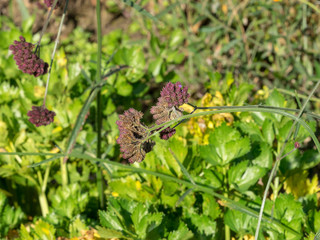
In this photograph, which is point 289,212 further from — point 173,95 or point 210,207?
point 173,95

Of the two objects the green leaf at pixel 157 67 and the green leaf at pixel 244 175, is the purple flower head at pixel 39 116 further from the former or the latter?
the green leaf at pixel 157 67

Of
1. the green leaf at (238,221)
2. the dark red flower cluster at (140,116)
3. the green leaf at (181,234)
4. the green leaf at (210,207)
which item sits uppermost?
the dark red flower cluster at (140,116)

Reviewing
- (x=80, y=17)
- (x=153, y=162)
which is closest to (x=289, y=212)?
(x=153, y=162)

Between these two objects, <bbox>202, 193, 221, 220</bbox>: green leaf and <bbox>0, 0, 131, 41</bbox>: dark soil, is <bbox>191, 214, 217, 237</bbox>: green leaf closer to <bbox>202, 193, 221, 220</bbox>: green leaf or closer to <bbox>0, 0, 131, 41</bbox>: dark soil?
<bbox>202, 193, 221, 220</bbox>: green leaf

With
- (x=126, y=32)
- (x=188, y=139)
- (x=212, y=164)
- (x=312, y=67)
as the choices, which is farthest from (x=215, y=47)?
(x=212, y=164)

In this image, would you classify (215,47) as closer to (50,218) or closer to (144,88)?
(144,88)

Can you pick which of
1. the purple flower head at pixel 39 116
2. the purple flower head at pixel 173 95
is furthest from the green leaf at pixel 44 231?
the purple flower head at pixel 173 95
